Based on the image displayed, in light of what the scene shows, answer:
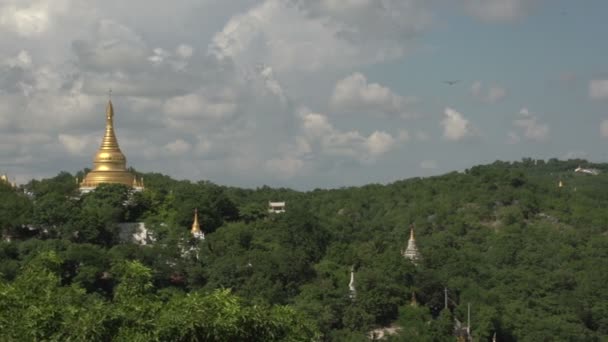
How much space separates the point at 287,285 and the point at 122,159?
21.6 m

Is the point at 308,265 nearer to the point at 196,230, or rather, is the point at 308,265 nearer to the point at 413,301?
the point at 413,301

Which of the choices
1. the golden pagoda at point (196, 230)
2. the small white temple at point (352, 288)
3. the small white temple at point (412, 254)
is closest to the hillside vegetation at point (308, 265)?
the small white temple at point (352, 288)

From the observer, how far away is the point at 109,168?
84312 millimetres

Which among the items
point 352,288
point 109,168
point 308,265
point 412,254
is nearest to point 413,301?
point 352,288

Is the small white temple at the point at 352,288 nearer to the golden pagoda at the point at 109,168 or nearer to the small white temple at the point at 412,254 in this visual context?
the small white temple at the point at 412,254

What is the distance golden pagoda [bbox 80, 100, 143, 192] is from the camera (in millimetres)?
83500

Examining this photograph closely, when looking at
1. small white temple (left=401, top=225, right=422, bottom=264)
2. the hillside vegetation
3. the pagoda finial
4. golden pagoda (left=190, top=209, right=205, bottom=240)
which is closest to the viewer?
the hillside vegetation

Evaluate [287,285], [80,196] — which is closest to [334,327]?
[287,285]

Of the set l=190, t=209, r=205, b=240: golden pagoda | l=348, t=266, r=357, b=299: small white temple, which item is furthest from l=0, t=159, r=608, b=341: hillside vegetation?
l=190, t=209, r=205, b=240: golden pagoda

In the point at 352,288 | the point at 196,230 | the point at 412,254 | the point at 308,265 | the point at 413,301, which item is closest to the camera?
the point at 352,288

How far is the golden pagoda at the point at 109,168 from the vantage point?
83.5m

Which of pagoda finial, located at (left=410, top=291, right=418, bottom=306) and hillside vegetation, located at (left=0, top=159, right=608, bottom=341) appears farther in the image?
pagoda finial, located at (left=410, top=291, right=418, bottom=306)

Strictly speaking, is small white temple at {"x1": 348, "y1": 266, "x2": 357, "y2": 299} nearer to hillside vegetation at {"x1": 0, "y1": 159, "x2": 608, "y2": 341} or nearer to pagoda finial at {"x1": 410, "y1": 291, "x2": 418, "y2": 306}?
hillside vegetation at {"x1": 0, "y1": 159, "x2": 608, "y2": 341}

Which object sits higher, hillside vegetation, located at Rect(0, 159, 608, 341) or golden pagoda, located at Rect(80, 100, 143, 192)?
golden pagoda, located at Rect(80, 100, 143, 192)
